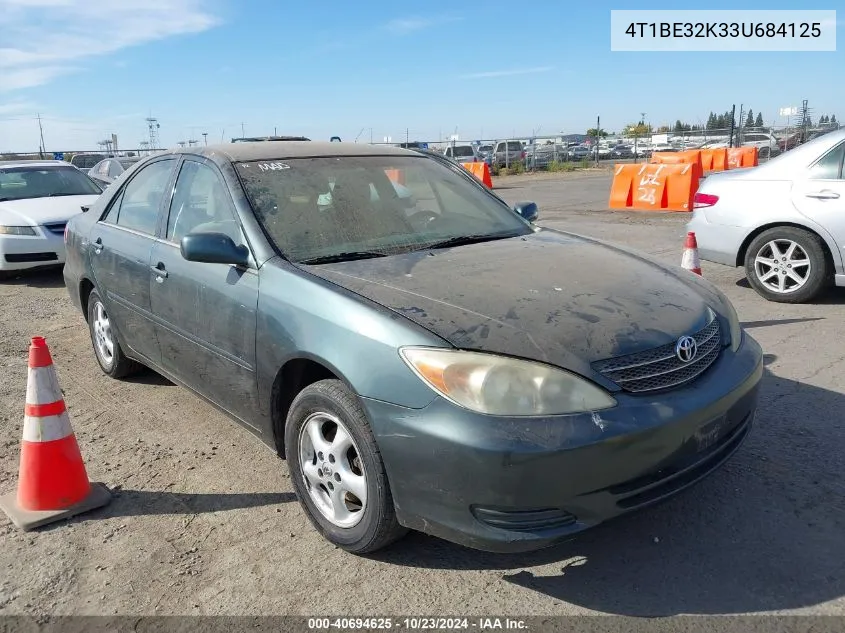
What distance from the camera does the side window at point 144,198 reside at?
169 inches

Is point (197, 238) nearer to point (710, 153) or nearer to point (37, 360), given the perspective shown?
point (37, 360)

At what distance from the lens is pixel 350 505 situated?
2.98m

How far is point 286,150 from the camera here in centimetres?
407

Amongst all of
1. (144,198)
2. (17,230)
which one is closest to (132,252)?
(144,198)

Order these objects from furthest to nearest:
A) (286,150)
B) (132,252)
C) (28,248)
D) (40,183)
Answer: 1. (40,183)
2. (28,248)
3. (132,252)
4. (286,150)

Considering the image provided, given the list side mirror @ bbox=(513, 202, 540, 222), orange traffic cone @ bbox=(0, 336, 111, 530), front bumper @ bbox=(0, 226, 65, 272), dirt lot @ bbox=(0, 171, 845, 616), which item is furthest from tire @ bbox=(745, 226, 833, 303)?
front bumper @ bbox=(0, 226, 65, 272)

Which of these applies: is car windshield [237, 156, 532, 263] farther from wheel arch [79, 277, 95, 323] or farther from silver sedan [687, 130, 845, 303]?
silver sedan [687, 130, 845, 303]

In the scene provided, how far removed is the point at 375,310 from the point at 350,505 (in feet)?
2.78

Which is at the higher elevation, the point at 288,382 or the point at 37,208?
the point at 37,208

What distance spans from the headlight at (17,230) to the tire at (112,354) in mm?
4379

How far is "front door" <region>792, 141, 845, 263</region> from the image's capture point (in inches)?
250

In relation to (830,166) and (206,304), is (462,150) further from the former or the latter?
(206,304)

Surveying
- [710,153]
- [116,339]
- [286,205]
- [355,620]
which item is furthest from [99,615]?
[710,153]

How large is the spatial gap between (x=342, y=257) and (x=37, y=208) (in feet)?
24.7
